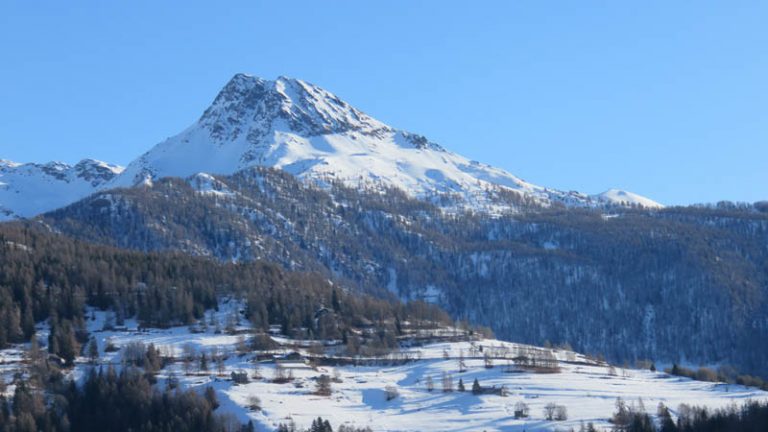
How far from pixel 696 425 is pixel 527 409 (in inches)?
1081

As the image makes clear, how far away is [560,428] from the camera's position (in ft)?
617

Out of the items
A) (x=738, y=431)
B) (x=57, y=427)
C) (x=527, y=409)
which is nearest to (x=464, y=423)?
(x=527, y=409)

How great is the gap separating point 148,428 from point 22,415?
19197mm

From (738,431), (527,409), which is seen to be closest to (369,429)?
(527,409)

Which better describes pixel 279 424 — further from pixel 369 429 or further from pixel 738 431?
pixel 738 431

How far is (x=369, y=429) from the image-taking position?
18938 centimetres

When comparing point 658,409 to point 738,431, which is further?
point 658,409

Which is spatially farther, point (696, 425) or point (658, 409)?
point (658, 409)

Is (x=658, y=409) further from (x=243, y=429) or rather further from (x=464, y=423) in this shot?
(x=243, y=429)

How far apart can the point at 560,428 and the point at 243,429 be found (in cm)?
4596

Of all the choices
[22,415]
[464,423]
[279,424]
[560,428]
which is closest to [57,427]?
[22,415]

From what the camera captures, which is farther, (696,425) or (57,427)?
(57,427)

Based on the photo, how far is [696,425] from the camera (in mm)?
182375

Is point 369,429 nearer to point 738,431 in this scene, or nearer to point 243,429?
point 243,429
